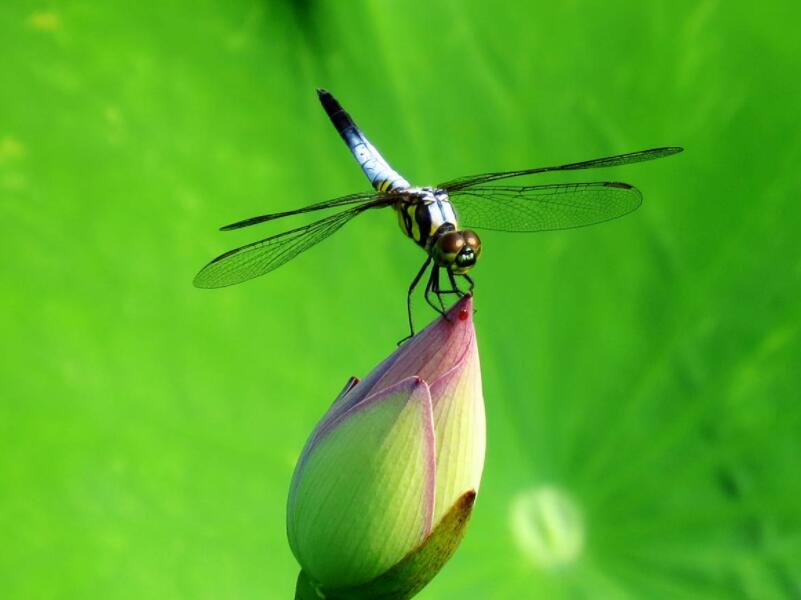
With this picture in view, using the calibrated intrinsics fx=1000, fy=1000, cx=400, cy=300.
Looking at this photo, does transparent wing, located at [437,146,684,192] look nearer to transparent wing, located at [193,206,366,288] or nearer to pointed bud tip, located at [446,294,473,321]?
transparent wing, located at [193,206,366,288]

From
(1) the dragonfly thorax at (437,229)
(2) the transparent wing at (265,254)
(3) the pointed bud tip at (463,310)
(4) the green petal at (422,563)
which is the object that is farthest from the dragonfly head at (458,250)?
(4) the green petal at (422,563)

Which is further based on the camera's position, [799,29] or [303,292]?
[799,29]

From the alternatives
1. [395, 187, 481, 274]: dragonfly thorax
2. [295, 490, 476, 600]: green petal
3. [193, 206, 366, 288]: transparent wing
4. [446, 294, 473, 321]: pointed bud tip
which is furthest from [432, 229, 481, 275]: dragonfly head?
[295, 490, 476, 600]: green petal

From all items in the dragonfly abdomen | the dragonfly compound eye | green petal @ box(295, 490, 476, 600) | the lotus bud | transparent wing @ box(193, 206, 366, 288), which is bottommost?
green petal @ box(295, 490, 476, 600)

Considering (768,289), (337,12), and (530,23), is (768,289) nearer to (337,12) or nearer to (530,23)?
(530,23)

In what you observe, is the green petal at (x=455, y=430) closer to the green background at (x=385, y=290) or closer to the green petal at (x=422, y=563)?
the green petal at (x=422, y=563)

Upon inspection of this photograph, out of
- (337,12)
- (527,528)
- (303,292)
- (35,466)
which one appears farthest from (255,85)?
(527,528)

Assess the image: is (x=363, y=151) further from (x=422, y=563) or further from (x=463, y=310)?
(x=422, y=563)
